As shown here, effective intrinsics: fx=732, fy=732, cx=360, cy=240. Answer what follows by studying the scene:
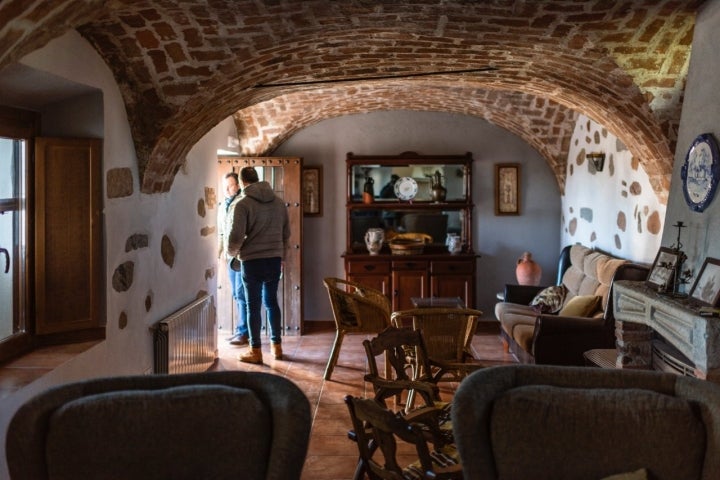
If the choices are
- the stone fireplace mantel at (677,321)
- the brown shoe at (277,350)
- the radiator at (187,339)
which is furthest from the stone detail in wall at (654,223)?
the radiator at (187,339)

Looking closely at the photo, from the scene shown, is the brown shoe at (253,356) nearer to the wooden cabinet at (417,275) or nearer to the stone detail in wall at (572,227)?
the wooden cabinet at (417,275)

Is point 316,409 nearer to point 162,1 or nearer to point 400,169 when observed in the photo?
point 162,1

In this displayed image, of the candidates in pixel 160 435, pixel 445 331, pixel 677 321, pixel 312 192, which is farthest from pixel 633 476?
pixel 312 192

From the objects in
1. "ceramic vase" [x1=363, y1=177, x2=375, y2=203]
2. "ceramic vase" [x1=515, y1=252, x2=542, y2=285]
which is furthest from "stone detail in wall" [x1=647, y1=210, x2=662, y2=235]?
"ceramic vase" [x1=363, y1=177, x2=375, y2=203]

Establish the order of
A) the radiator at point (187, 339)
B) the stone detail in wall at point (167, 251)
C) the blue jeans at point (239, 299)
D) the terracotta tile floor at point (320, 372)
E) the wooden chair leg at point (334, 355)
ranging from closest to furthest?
the terracotta tile floor at point (320, 372), the radiator at point (187, 339), the stone detail in wall at point (167, 251), the wooden chair leg at point (334, 355), the blue jeans at point (239, 299)

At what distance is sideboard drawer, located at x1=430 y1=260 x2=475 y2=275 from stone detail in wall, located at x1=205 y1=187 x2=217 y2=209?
2.49m

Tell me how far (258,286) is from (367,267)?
2005 mm

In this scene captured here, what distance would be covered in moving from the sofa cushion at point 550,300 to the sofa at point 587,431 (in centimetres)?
443

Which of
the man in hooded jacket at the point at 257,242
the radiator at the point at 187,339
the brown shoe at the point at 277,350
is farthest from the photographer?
the brown shoe at the point at 277,350

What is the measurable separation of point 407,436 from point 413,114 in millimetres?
6218

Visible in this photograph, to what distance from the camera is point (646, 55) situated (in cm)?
442

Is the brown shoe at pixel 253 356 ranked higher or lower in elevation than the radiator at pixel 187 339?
lower

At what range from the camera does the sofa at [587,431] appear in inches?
78.4

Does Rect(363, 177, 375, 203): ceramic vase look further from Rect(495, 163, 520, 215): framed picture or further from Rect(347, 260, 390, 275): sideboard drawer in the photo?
Rect(495, 163, 520, 215): framed picture
